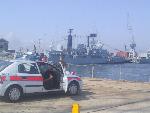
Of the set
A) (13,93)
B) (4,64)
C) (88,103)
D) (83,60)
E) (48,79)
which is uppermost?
(83,60)

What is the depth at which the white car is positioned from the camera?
14062 millimetres

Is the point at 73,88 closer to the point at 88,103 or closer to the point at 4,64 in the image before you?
the point at 88,103

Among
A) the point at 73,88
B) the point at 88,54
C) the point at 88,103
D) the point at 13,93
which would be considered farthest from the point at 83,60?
the point at 13,93

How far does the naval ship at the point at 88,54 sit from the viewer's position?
13000 centimetres

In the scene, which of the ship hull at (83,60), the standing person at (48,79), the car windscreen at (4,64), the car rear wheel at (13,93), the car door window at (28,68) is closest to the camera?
the car rear wheel at (13,93)

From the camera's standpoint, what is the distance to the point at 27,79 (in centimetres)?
1458

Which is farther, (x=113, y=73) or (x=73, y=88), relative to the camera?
(x=113, y=73)

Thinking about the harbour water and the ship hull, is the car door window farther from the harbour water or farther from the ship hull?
the ship hull

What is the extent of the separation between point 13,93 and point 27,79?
2.56ft

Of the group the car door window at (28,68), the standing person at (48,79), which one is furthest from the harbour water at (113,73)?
the car door window at (28,68)

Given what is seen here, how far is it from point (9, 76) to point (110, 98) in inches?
172

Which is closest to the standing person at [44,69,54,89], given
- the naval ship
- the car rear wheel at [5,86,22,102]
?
the car rear wheel at [5,86,22,102]

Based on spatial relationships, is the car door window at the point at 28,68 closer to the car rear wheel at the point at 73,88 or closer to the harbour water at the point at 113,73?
the car rear wheel at the point at 73,88

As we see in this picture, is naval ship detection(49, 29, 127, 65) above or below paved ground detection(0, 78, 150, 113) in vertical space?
above
